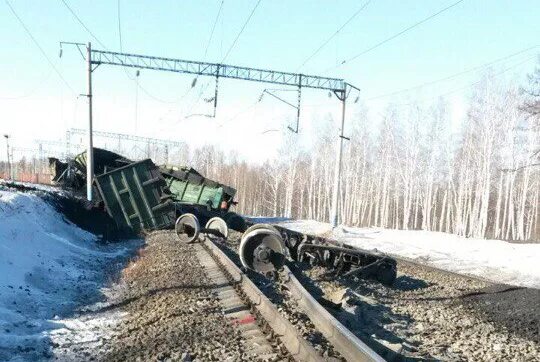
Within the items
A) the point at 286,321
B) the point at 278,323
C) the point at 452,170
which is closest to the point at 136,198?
the point at 278,323

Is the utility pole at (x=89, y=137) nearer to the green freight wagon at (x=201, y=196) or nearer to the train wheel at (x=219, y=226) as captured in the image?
the green freight wagon at (x=201, y=196)

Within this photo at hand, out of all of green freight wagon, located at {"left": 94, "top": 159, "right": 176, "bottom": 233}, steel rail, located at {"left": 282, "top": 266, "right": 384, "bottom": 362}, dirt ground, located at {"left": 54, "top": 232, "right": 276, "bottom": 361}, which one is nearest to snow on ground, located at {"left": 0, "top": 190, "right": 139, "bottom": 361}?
dirt ground, located at {"left": 54, "top": 232, "right": 276, "bottom": 361}

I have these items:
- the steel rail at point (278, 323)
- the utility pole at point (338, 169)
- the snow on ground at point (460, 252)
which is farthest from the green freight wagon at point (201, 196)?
the steel rail at point (278, 323)

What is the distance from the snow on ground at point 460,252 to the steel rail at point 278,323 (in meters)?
7.70

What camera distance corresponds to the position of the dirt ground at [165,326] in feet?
17.2

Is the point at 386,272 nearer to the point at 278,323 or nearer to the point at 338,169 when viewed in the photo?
the point at 278,323

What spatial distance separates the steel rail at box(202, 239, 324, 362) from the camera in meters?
4.64

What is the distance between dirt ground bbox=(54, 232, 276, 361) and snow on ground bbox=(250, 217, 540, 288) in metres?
7.76

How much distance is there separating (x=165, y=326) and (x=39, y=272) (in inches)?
201

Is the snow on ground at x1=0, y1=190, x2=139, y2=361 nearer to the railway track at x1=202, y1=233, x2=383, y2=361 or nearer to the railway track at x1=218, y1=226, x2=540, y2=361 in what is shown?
the railway track at x1=202, y1=233, x2=383, y2=361

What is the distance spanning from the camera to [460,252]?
19922 millimetres

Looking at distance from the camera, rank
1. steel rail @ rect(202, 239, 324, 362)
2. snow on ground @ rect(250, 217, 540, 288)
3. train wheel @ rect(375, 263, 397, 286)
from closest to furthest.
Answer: steel rail @ rect(202, 239, 324, 362) → train wheel @ rect(375, 263, 397, 286) → snow on ground @ rect(250, 217, 540, 288)

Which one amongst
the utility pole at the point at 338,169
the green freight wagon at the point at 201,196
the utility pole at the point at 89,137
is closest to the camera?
the green freight wagon at the point at 201,196

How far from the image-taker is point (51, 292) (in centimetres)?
913
